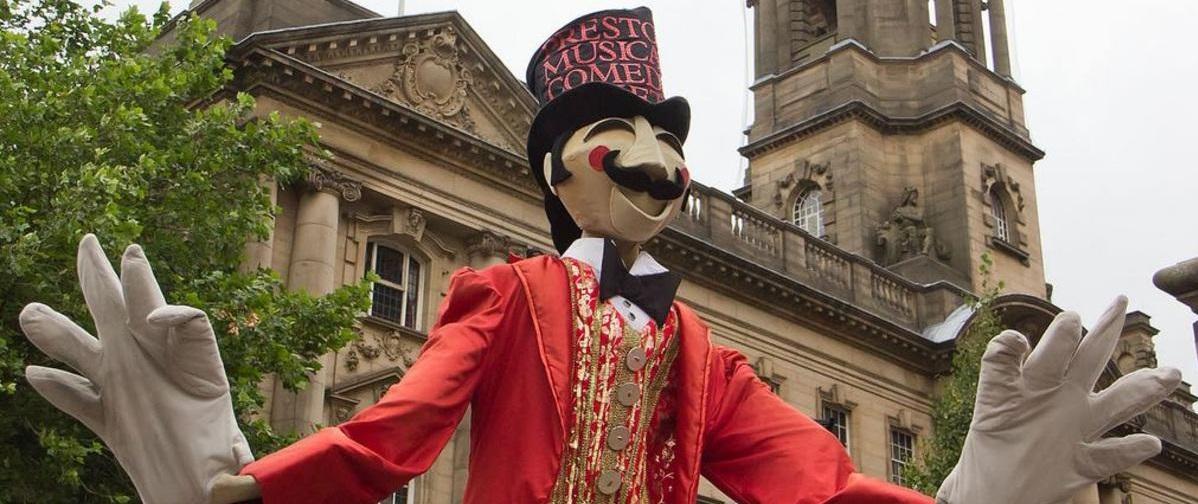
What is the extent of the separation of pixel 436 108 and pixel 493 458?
1738cm

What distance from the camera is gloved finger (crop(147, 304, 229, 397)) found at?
3723 mm

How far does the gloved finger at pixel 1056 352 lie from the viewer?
13.0 feet

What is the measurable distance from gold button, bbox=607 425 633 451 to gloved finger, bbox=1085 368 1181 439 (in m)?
1.30

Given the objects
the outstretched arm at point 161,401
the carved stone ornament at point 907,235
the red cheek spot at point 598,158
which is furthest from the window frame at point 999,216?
the outstretched arm at point 161,401

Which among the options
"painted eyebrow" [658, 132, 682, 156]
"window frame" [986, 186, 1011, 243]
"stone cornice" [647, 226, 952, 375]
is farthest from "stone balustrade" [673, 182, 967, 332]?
"painted eyebrow" [658, 132, 682, 156]

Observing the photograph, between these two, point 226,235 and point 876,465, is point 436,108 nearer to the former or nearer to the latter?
point 226,235

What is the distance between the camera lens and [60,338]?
384 centimetres

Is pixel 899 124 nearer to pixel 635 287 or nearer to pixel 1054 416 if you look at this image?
pixel 635 287

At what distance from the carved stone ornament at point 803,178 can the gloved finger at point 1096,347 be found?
30.6 metres

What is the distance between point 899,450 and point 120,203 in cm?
Result: 1899

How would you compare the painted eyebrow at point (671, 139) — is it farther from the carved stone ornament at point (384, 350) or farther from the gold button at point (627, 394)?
the carved stone ornament at point (384, 350)

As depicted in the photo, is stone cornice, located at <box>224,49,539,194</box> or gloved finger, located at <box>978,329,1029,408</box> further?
stone cornice, located at <box>224,49,539,194</box>

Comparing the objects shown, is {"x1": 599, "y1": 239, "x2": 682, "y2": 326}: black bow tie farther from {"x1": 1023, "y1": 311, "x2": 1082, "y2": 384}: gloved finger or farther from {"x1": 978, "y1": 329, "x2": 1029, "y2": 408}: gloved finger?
{"x1": 1023, "y1": 311, "x2": 1082, "y2": 384}: gloved finger

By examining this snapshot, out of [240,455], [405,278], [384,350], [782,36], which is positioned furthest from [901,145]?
[240,455]
